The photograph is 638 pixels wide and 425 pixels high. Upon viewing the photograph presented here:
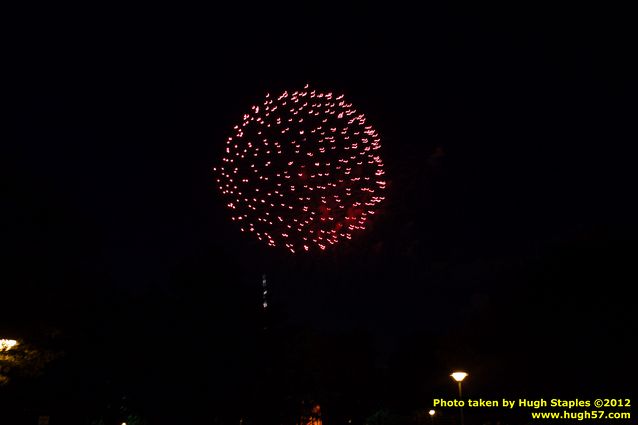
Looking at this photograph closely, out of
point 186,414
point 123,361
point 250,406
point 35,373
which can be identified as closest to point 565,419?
point 250,406

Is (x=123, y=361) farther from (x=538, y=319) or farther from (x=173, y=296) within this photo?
(x=538, y=319)

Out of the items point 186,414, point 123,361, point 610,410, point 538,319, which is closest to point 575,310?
point 538,319

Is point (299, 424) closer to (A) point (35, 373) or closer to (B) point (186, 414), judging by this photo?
(B) point (186, 414)

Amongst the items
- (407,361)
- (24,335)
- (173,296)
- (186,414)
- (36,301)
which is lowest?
(186,414)

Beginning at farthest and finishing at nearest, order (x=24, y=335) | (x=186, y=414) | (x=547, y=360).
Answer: (x=547, y=360) < (x=186, y=414) < (x=24, y=335)

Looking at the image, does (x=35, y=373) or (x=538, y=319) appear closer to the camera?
(x=35, y=373)

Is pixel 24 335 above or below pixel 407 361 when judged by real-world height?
below

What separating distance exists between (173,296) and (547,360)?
22.9 m

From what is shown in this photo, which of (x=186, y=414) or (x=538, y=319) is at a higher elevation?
(x=538, y=319)

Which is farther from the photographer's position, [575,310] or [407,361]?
[407,361]

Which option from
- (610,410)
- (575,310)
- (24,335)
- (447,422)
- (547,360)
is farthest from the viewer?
(447,422)

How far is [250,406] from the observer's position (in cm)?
2809

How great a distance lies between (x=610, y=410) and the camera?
31.5 metres

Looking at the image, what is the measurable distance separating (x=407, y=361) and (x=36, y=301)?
59.9 m
